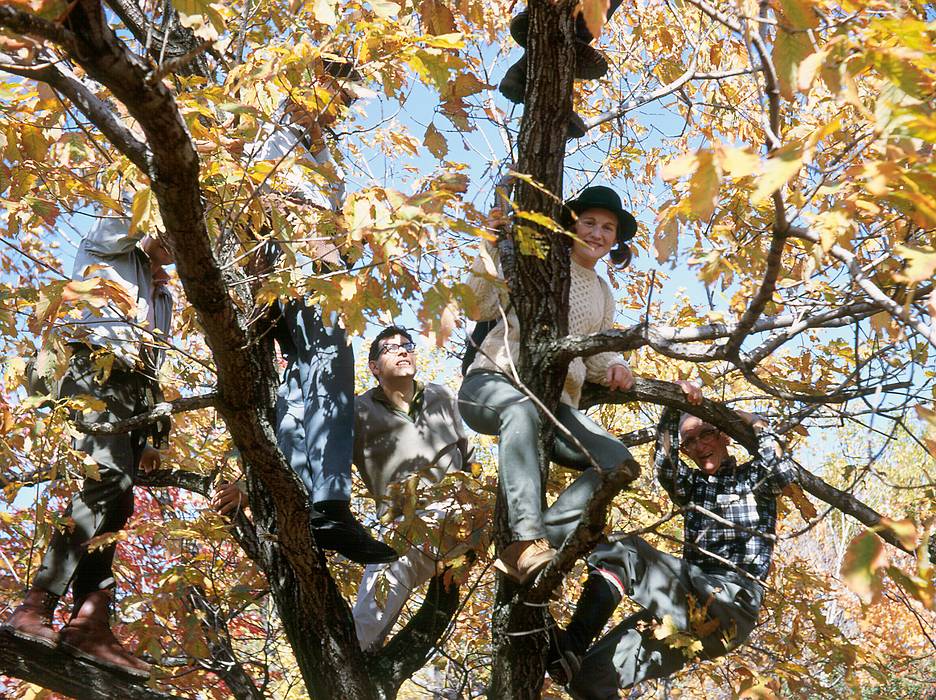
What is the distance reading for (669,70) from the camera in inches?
175

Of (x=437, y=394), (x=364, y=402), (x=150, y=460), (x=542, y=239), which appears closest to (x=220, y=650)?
(x=150, y=460)

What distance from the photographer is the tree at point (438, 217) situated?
1755mm

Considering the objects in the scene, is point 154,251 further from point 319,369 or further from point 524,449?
point 524,449

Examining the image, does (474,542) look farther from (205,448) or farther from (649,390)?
(205,448)

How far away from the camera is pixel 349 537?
3.20 meters

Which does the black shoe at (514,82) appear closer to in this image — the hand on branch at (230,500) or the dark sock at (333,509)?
the dark sock at (333,509)

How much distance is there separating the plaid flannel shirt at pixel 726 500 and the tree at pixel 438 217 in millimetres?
171

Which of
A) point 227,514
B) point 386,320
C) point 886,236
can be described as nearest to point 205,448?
point 227,514

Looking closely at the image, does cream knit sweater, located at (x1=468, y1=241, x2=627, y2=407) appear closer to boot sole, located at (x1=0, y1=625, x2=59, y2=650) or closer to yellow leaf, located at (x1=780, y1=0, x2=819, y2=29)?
yellow leaf, located at (x1=780, y1=0, x2=819, y2=29)

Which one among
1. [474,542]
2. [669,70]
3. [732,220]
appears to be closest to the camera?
[474,542]

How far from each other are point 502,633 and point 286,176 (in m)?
1.75

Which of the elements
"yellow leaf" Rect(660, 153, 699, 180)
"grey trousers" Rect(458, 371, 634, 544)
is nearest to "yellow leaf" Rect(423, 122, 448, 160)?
"grey trousers" Rect(458, 371, 634, 544)

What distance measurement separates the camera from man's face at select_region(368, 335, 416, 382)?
4.04m

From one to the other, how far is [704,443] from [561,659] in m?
1.13
